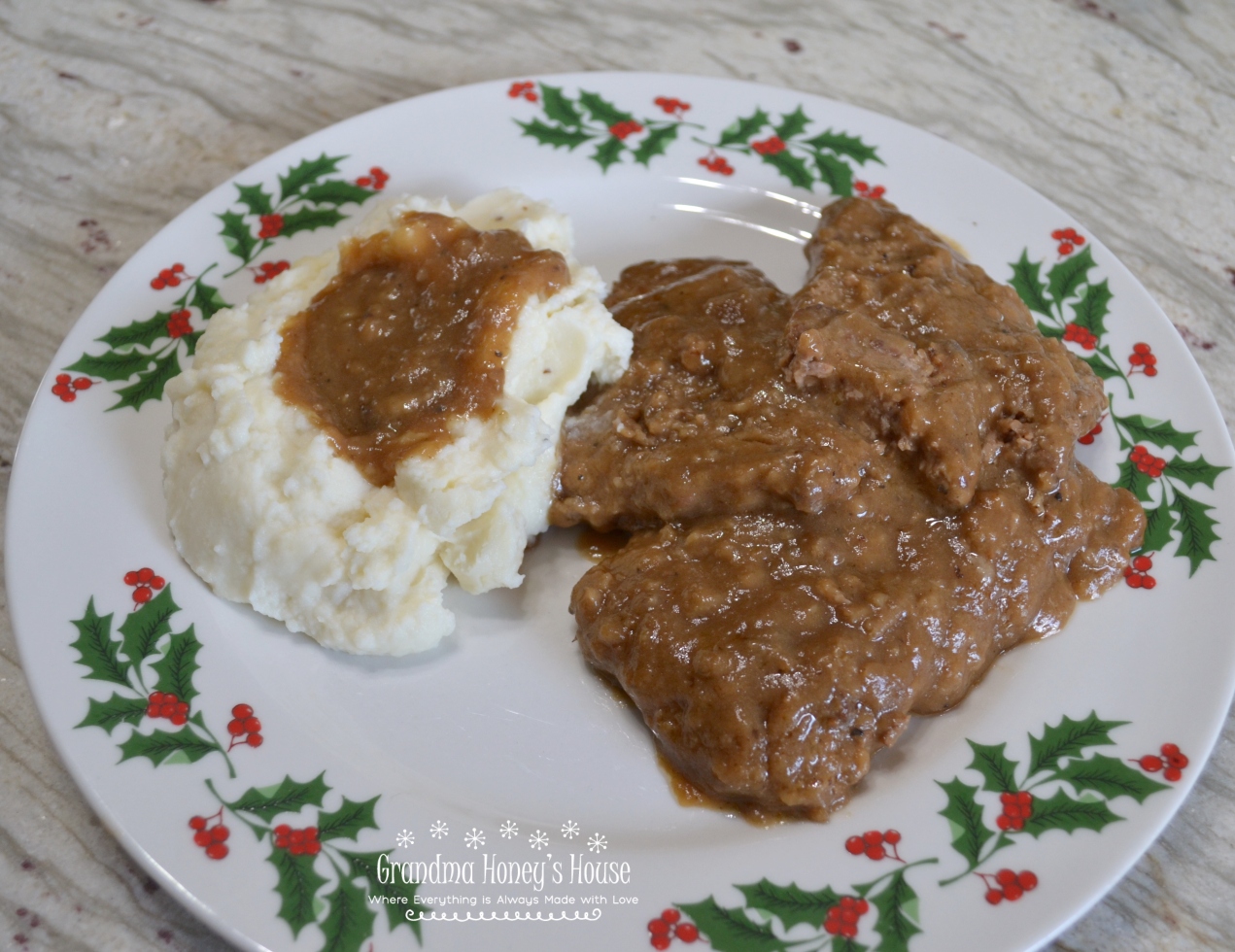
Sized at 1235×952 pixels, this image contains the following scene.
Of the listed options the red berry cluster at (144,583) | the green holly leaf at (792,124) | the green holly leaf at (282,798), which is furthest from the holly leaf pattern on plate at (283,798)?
the green holly leaf at (792,124)

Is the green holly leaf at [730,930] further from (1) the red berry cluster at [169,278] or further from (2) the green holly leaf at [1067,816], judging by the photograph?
(1) the red berry cluster at [169,278]

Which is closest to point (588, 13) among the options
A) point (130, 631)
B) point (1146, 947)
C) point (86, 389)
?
point (86, 389)

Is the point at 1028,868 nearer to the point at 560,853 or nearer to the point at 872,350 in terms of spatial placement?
the point at 560,853

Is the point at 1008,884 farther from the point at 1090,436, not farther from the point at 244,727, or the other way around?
the point at 244,727

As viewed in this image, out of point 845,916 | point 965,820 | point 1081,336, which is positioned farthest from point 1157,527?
point 845,916

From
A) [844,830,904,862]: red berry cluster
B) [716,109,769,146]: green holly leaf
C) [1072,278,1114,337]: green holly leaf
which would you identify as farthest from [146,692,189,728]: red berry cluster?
[1072,278,1114,337]: green holly leaf
